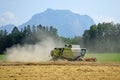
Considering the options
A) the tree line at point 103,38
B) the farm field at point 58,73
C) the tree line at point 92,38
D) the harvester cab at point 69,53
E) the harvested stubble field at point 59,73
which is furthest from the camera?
the tree line at point 92,38

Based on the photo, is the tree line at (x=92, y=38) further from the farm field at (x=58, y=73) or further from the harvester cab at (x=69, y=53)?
the farm field at (x=58, y=73)

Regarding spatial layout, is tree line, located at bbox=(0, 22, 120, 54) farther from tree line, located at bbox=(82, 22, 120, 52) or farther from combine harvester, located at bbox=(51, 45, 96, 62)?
combine harvester, located at bbox=(51, 45, 96, 62)

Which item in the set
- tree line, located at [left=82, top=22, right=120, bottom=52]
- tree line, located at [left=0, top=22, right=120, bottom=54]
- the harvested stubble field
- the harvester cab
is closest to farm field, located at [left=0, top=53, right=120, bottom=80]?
the harvested stubble field

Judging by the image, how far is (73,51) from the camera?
42.2 m

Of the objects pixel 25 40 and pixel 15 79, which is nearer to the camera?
pixel 15 79

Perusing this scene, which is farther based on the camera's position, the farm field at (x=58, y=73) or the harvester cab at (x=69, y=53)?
the harvester cab at (x=69, y=53)

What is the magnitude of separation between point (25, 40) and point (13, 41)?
15.8 ft

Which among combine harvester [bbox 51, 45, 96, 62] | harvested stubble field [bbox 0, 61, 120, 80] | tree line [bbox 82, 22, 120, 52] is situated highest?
tree line [bbox 82, 22, 120, 52]

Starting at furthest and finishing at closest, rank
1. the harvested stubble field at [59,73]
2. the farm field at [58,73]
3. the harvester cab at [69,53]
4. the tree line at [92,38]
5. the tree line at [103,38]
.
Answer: the tree line at [92,38] → the tree line at [103,38] → the harvester cab at [69,53] → the farm field at [58,73] → the harvested stubble field at [59,73]

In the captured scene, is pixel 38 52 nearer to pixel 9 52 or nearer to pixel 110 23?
pixel 9 52

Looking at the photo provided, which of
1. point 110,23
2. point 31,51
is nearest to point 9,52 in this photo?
point 31,51

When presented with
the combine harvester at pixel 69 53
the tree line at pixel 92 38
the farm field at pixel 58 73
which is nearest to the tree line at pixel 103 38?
the tree line at pixel 92 38

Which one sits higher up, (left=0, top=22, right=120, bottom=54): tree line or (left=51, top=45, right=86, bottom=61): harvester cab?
Answer: (left=0, top=22, right=120, bottom=54): tree line

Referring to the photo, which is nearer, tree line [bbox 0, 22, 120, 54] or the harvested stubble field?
the harvested stubble field
